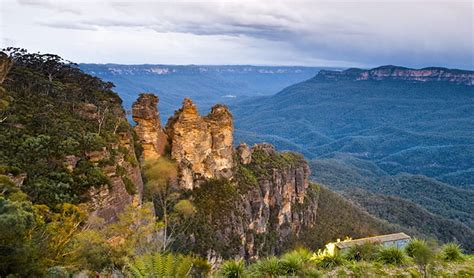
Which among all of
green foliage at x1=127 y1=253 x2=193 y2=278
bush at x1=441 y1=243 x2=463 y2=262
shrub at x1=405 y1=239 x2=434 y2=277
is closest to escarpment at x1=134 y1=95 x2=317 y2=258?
shrub at x1=405 y1=239 x2=434 y2=277

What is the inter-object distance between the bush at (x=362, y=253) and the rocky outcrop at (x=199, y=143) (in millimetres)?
38735

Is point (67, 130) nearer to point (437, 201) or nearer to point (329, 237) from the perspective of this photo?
point (329, 237)

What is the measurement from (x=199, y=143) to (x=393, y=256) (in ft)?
141

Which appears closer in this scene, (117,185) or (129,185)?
(117,185)

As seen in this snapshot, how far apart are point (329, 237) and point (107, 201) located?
58300 millimetres

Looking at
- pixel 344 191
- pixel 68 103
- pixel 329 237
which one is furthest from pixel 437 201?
pixel 68 103

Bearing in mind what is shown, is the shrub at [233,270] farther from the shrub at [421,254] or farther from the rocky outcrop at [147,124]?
the rocky outcrop at [147,124]

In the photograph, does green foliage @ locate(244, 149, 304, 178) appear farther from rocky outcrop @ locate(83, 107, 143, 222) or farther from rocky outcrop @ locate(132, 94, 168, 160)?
rocky outcrop @ locate(83, 107, 143, 222)

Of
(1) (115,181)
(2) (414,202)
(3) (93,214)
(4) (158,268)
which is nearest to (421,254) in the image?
(4) (158,268)

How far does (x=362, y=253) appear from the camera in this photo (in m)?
22.7

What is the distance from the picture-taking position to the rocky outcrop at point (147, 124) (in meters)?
55.2

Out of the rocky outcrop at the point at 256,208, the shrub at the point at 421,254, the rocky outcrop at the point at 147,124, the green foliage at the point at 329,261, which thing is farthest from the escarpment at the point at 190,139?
the shrub at the point at 421,254

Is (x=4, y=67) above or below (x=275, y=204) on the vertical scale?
above

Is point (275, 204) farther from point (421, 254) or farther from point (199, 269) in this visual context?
point (421, 254)
